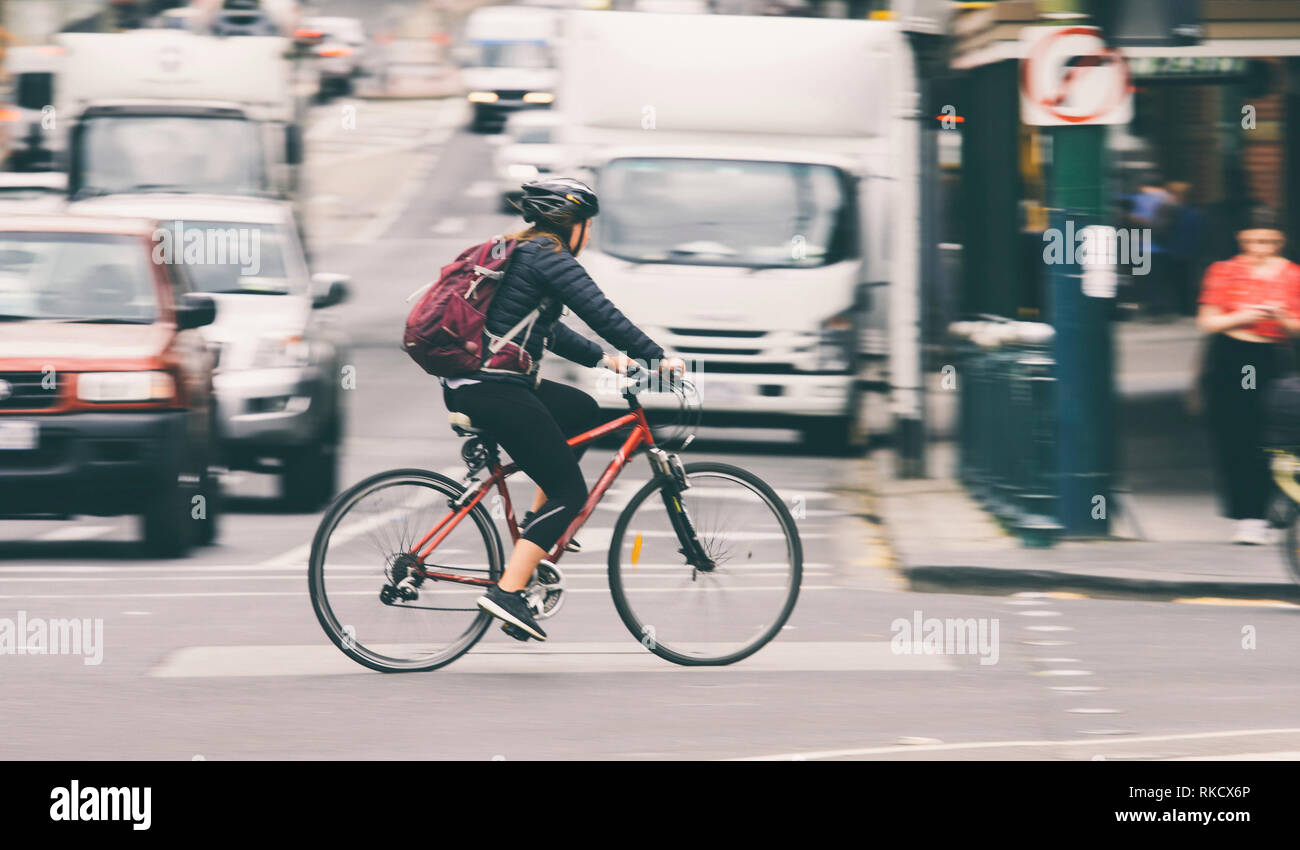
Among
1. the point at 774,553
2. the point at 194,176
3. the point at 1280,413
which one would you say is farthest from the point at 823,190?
the point at 774,553

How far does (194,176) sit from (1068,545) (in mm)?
8479

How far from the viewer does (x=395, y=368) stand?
2608 cm

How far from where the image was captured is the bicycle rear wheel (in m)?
8.00

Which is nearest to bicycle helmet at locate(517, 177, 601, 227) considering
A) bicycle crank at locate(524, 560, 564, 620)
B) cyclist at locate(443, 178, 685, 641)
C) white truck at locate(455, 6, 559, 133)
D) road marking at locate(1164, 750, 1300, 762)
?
cyclist at locate(443, 178, 685, 641)

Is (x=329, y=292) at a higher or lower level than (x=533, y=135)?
lower

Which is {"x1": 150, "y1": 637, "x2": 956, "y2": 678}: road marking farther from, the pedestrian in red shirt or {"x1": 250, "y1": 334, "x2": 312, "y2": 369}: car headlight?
{"x1": 250, "y1": 334, "x2": 312, "y2": 369}: car headlight

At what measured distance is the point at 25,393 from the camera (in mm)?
10961

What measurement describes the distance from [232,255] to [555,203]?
6.97 metres

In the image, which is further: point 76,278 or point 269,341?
point 269,341

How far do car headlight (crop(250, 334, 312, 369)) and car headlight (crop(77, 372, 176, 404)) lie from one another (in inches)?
95.3

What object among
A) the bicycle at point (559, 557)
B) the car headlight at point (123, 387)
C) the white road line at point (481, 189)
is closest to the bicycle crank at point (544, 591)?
the bicycle at point (559, 557)

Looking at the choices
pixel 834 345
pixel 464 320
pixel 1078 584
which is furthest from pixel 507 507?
pixel 834 345

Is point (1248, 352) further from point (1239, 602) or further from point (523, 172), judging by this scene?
point (523, 172)
